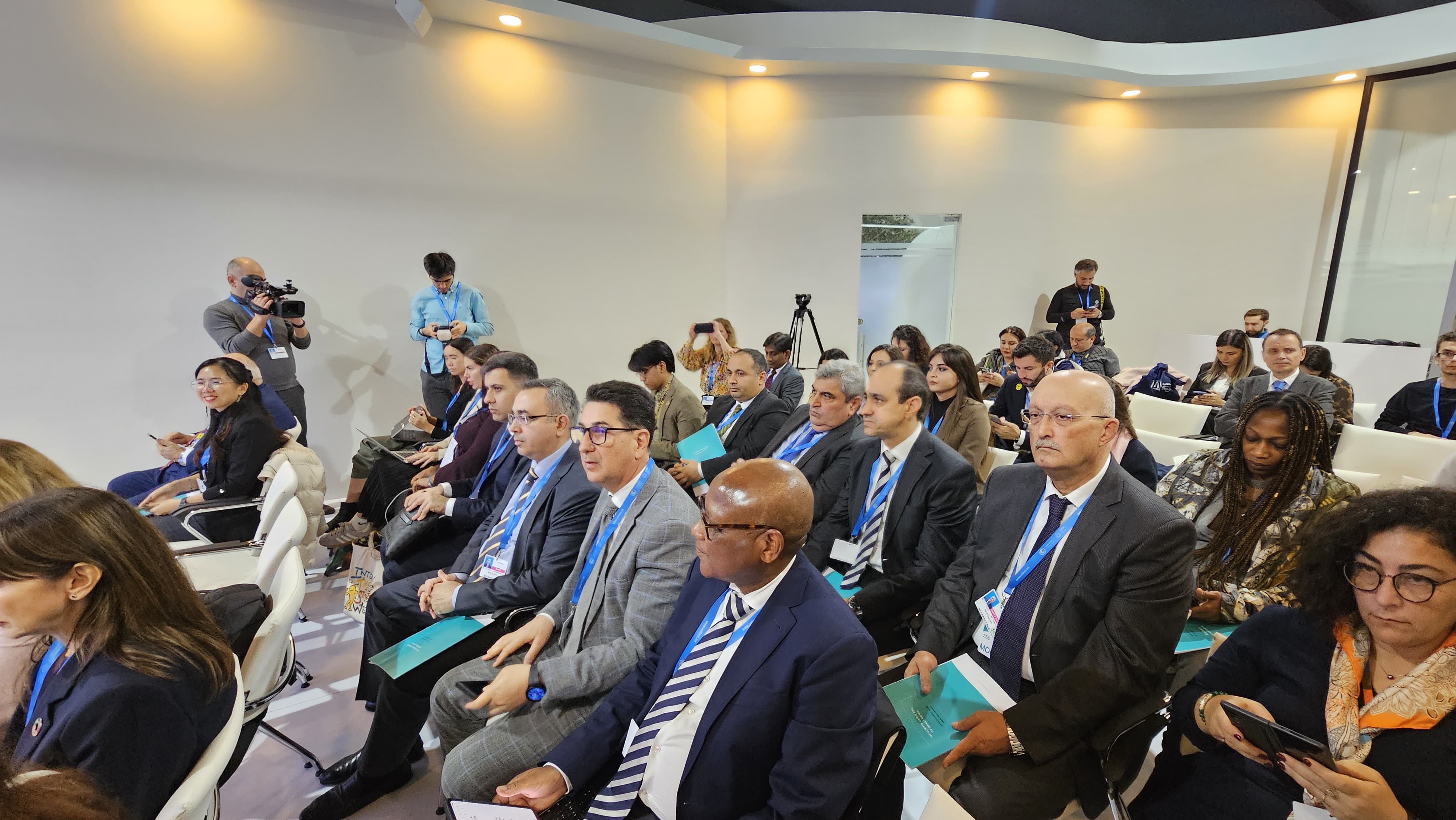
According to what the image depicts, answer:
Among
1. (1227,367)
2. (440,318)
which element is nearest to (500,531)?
(440,318)

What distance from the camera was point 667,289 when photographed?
6.91 meters

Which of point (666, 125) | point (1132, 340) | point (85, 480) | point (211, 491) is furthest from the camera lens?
point (1132, 340)

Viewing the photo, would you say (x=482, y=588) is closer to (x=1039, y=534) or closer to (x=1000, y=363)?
(x=1039, y=534)

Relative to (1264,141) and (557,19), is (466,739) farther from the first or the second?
(1264,141)

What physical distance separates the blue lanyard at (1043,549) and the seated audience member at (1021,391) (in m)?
2.04

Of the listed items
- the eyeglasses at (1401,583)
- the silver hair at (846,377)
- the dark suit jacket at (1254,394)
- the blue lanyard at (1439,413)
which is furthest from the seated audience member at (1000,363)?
the eyeglasses at (1401,583)

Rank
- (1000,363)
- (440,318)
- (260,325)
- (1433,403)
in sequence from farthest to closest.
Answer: (1000,363), (440,318), (1433,403), (260,325)

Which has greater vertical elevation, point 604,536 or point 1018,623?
point 604,536

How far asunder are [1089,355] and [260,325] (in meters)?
6.73

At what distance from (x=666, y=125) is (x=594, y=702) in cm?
614

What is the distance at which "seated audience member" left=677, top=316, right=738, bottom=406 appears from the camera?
5.69 metres

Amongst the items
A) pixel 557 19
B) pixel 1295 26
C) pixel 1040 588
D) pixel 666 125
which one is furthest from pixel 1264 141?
pixel 1040 588

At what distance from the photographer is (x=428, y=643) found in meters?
2.06

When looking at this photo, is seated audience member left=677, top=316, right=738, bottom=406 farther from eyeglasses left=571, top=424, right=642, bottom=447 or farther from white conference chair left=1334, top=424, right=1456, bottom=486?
white conference chair left=1334, top=424, right=1456, bottom=486
